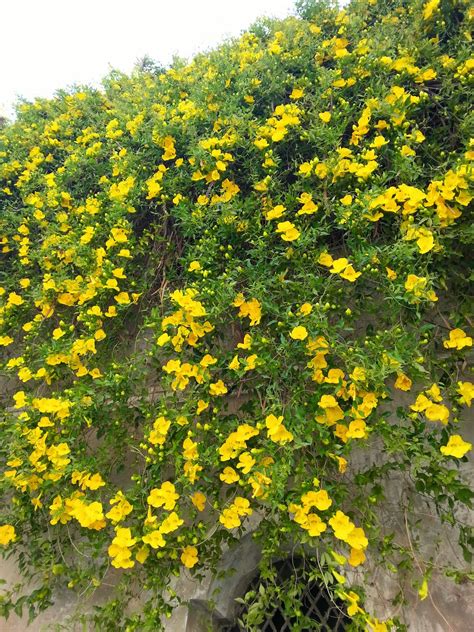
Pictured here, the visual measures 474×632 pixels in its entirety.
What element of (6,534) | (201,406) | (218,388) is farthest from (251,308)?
(6,534)

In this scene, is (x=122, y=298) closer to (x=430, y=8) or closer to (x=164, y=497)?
(x=164, y=497)

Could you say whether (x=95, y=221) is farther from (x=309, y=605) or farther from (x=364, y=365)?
(x=309, y=605)

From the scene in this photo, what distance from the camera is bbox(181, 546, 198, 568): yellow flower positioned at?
1.80 metres

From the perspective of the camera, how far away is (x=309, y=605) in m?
2.21

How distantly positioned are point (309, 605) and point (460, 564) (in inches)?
33.1

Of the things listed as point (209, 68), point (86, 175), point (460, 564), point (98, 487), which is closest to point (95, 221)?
→ point (86, 175)

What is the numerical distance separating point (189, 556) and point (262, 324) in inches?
43.6

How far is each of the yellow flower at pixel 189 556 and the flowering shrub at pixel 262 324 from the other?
1cm

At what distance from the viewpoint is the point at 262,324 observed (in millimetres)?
1977

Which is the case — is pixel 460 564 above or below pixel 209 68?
below

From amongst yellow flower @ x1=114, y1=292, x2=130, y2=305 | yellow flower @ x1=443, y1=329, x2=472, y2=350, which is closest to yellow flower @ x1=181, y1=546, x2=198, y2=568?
yellow flower @ x1=114, y1=292, x2=130, y2=305

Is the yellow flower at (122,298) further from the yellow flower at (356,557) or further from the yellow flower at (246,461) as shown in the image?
the yellow flower at (356,557)

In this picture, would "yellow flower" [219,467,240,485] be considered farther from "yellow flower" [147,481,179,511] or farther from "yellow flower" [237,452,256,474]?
"yellow flower" [147,481,179,511]

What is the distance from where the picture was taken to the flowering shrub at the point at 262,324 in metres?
1.70
